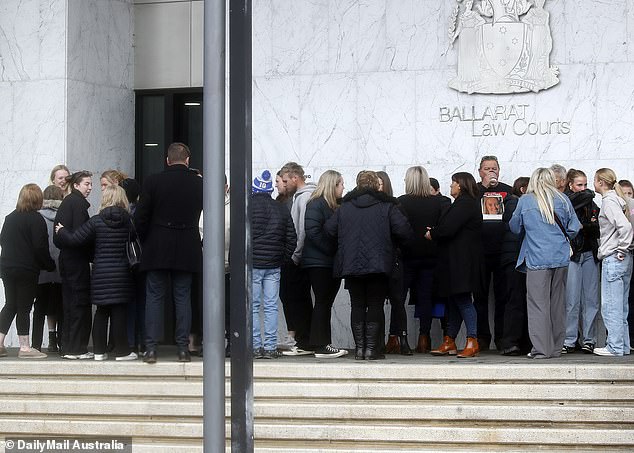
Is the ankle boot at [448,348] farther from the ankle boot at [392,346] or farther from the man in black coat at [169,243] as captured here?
the man in black coat at [169,243]

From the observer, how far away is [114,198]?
11289 mm

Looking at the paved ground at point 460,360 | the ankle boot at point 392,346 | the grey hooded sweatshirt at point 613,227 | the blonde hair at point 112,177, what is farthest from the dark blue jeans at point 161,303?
the grey hooded sweatshirt at point 613,227

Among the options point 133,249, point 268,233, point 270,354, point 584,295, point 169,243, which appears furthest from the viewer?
point 584,295

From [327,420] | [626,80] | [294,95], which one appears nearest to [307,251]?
[327,420]

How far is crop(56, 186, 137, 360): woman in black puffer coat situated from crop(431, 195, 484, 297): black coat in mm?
3239

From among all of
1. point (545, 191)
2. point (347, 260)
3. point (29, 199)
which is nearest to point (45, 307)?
point (29, 199)

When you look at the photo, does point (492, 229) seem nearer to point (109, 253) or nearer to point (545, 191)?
point (545, 191)

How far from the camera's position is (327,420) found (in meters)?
9.81

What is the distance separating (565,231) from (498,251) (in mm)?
1275

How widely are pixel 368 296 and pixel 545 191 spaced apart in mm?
2052

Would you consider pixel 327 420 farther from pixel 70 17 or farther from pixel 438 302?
pixel 70 17

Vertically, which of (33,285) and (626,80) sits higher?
(626,80)

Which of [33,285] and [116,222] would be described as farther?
[33,285]

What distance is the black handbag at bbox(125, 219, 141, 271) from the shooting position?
36.9 feet
